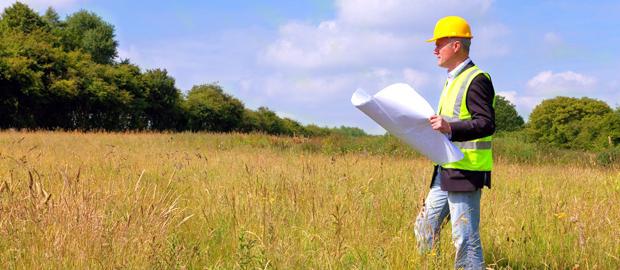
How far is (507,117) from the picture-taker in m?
67.0

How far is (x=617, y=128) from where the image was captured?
4231cm

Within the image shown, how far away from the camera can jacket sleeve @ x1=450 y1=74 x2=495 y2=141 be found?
8.93 feet

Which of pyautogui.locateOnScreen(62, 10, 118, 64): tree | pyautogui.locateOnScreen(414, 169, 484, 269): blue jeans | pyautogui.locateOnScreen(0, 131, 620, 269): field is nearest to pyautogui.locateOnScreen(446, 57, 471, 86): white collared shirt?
pyautogui.locateOnScreen(414, 169, 484, 269): blue jeans

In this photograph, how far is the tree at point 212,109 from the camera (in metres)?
52.5

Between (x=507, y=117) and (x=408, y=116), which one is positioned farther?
(x=507, y=117)

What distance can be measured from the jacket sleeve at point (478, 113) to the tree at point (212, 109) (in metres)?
49.2

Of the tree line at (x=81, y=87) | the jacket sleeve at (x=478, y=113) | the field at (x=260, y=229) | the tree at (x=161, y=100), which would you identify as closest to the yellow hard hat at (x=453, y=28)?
the jacket sleeve at (x=478, y=113)

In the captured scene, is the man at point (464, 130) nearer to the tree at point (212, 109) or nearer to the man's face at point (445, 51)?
the man's face at point (445, 51)

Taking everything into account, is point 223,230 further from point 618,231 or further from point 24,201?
point 618,231

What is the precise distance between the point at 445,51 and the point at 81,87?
3408cm

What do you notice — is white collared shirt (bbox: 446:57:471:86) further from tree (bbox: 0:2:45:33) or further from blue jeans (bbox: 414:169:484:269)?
tree (bbox: 0:2:45:33)

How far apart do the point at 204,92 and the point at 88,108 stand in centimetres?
2336

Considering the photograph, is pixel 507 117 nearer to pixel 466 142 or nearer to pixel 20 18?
pixel 20 18

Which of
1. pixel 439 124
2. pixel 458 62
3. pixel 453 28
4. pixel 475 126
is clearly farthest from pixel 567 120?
pixel 439 124
